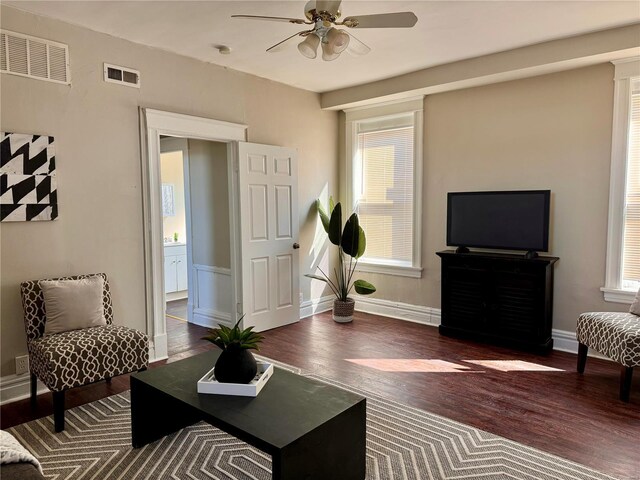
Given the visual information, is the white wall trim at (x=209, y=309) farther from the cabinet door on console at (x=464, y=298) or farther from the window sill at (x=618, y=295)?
the window sill at (x=618, y=295)

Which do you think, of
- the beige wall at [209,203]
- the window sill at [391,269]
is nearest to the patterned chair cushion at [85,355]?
the beige wall at [209,203]

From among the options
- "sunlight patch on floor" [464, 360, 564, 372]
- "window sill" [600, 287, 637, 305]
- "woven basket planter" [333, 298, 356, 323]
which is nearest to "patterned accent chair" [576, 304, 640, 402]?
"sunlight patch on floor" [464, 360, 564, 372]

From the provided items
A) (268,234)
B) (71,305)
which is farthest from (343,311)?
(71,305)

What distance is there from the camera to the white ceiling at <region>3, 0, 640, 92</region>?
314 centimetres

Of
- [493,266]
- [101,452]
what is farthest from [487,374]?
[101,452]

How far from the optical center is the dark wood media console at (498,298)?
415 centimetres

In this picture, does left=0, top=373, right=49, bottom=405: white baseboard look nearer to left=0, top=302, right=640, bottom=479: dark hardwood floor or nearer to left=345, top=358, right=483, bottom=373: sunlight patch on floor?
left=0, top=302, right=640, bottom=479: dark hardwood floor

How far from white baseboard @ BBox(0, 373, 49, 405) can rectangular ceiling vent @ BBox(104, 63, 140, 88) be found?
2438 millimetres

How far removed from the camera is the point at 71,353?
282 cm

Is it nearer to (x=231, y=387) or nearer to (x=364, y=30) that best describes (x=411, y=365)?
(x=231, y=387)

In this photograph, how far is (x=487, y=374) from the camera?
3.69 metres

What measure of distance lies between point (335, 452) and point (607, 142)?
12.2 ft

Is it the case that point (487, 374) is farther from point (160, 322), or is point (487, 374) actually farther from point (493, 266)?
point (160, 322)

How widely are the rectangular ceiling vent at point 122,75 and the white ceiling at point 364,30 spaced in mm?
77
